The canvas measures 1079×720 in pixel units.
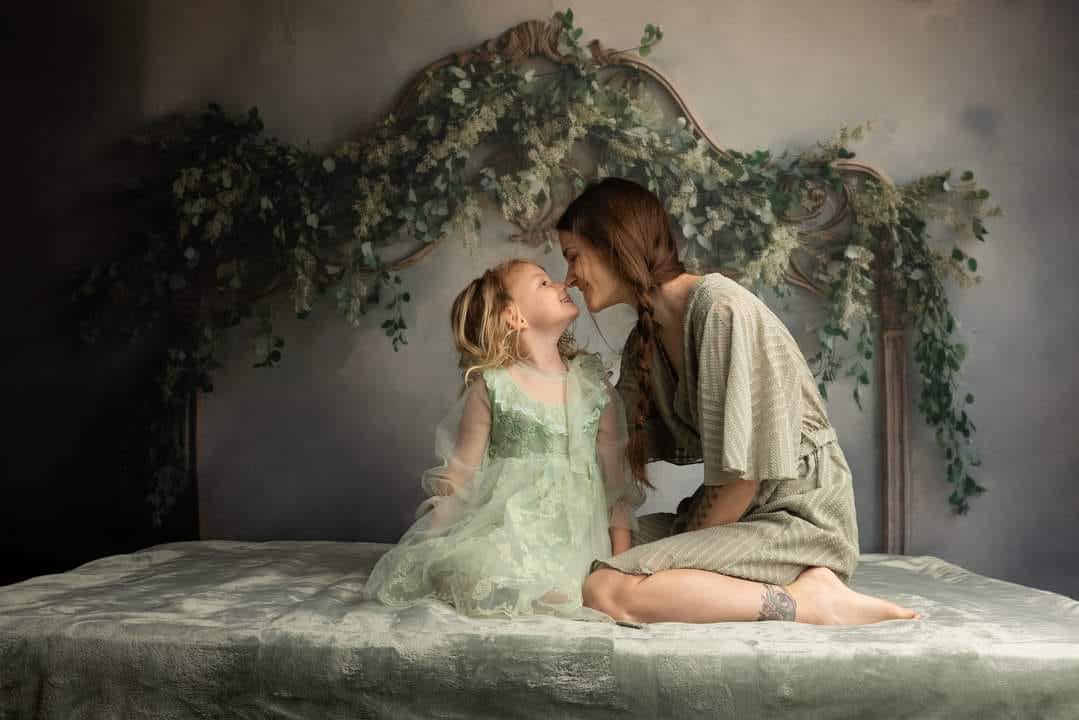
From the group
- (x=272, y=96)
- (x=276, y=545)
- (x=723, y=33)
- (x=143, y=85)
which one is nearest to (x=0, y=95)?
(x=143, y=85)

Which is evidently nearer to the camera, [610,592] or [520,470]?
[610,592]

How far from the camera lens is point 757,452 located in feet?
6.81

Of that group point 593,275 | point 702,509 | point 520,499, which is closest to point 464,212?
point 593,275

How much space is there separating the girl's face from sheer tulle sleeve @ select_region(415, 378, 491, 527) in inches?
8.2

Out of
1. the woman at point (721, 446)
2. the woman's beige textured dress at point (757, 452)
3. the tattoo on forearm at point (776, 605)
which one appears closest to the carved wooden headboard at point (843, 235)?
the woman at point (721, 446)

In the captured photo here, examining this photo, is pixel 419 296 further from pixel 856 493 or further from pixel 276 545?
pixel 856 493

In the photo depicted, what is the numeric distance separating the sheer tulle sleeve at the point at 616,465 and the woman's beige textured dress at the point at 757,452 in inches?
9.0

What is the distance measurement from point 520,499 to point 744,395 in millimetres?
551

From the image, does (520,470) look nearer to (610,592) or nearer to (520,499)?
(520,499)

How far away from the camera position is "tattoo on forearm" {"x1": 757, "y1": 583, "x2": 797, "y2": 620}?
1.98 metres

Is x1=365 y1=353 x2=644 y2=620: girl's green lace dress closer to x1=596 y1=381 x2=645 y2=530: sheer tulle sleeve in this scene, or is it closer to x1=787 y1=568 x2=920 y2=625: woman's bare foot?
x1=596 y1=381 x2=645 y2=530: sheer tulle sleeve

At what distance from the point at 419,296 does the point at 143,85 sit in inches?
49.8

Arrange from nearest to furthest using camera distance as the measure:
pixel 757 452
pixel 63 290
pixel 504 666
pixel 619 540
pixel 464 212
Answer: pixel 504 666 → pixel 757 452 → pixel 619 540 → pixel 464 212 → pixel 63 290

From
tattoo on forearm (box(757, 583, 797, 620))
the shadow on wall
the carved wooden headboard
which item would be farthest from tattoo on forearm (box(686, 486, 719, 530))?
the shadow on wall
